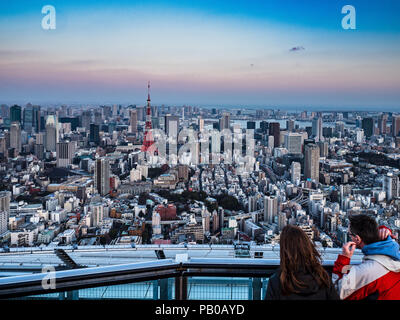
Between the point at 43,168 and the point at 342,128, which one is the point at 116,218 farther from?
the point at 342,128

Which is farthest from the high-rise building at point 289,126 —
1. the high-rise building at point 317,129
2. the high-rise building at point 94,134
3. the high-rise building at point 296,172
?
the high-rise building at point 94,134

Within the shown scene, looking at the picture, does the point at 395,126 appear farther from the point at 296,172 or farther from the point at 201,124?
the point at 201,124

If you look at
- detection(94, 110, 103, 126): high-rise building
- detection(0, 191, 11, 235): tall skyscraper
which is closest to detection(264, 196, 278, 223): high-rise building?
detection(94, 110, 103, 126): high-rise building

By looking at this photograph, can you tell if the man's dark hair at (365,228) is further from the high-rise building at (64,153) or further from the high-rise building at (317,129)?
the high-rise building at (64,153)

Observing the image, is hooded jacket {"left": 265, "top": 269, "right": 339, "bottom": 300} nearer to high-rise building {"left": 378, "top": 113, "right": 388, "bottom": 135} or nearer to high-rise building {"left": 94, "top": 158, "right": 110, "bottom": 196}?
high-rise building {"left": 378, "top": 113, "right": 388, "bottom": 135}
